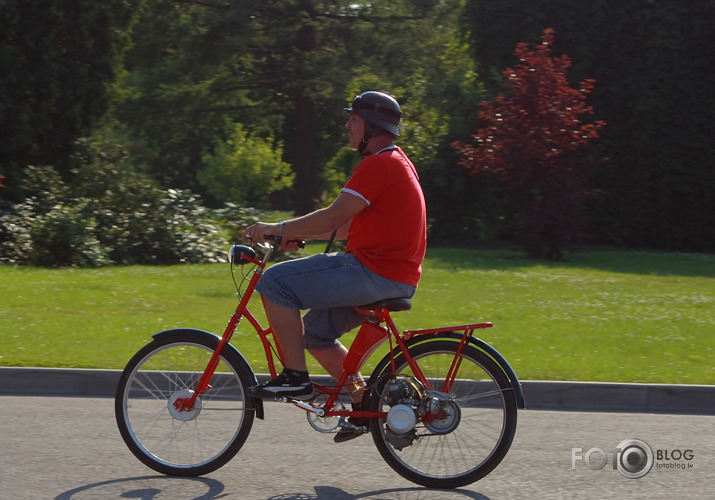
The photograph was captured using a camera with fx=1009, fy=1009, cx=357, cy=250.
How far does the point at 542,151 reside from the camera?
1791cm

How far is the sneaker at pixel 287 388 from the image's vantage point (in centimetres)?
523

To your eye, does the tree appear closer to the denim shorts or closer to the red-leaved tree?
the red-leaved tree

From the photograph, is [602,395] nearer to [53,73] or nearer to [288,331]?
[288,331]

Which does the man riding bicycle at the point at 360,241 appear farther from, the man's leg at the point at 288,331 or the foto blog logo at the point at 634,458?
the foto blog logo at the point at 634,458

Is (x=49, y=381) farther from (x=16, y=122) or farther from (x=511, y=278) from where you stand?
(x=16, y=122)

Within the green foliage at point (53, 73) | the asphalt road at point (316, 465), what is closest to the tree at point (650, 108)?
the green foliage at point (53, 73)

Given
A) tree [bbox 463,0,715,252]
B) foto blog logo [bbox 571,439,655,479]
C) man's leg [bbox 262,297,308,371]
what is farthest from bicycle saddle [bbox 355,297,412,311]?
tree [bbox 463,0,715,252]

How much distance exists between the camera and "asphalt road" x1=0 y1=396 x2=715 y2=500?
5.12 m

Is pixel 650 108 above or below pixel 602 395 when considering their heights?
above

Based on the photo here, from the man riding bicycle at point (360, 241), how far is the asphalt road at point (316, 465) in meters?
0.58

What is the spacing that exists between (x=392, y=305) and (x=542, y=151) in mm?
13286

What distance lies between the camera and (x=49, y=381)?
7516 millimetres

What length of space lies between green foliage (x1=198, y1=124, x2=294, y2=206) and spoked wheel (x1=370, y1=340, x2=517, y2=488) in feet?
87.9

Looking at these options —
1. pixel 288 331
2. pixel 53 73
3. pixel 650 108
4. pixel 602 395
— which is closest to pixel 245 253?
pixel 288 331
